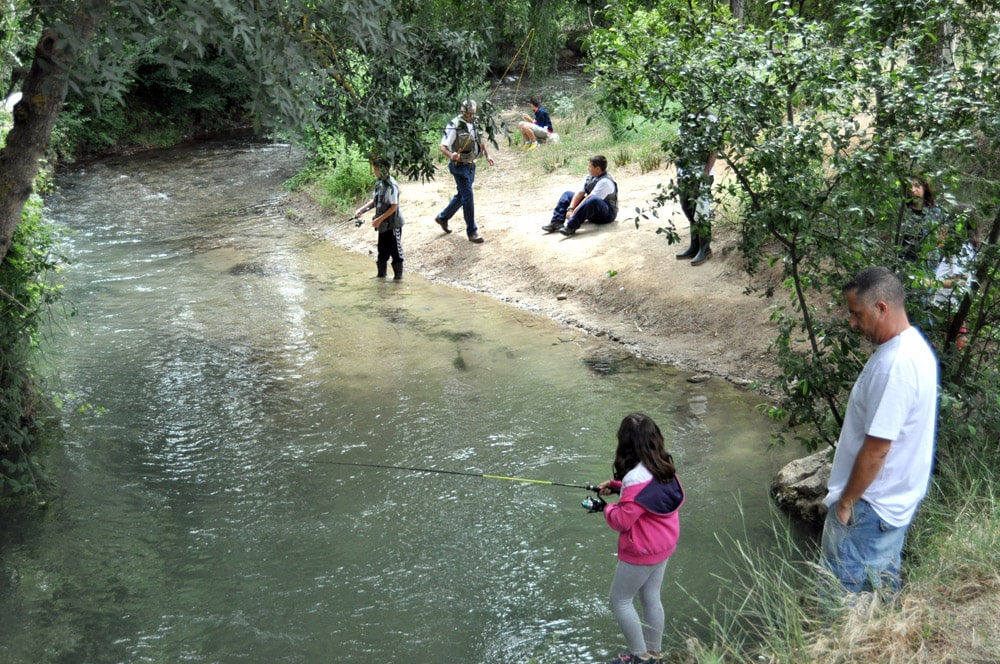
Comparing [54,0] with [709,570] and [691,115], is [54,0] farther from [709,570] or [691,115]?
[709,570]

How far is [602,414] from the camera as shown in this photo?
7883 millimetres

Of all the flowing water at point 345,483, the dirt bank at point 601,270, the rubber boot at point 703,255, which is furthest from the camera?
the rubber boot at point 703,255

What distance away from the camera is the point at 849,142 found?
18.2 ft

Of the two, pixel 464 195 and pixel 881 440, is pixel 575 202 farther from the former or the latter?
pixel 881 440

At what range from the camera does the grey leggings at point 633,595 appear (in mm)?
4277

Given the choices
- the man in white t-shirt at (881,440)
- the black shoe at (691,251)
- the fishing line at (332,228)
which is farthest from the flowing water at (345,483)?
the fishing line at (332,228)

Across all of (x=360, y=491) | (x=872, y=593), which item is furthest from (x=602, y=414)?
(x=872, y=593)

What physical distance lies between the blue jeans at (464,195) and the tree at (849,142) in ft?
21.9

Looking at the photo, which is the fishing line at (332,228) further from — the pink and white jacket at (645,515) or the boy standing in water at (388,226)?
the pink and white jacket at (645,515)

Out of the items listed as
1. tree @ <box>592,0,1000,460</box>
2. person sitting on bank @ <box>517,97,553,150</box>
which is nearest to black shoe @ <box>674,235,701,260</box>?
tree @ <box>592,0,1000,460</box>

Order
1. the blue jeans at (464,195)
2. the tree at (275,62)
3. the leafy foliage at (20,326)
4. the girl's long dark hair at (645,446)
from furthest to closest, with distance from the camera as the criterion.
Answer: the blue jeans at (464,195)
the leafy foliage at (20,326)
the tree at (275,62)
the girl's long dark hair at (645,446)

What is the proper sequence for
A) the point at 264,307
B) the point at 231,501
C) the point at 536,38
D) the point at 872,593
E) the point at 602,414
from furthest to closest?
the point at 536,38, the point at 264,307, the point at 602,414, the point at 231,501, the point at 872,593

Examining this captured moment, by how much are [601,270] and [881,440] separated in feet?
25.7

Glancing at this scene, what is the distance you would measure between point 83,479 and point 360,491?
2160mm
